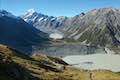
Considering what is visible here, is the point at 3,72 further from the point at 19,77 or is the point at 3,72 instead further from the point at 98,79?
the point at 98,79

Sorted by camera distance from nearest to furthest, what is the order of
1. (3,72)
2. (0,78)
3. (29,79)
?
(0,78) < (3,72) < (29,79)

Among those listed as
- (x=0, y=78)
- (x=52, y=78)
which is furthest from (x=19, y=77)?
(x=52, y=78)

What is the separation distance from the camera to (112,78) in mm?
126750

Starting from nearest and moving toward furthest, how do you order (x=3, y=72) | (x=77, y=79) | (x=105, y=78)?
(x=3, y=72) < (x=77, y=79) < (x=105, y=78)

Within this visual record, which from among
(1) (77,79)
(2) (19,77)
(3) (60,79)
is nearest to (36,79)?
(2) (19,77)

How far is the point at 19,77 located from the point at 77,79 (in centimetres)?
4895

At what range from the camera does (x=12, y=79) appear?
6681 cm

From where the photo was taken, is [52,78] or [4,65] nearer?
[4,65]

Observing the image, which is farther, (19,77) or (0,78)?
(19,77)

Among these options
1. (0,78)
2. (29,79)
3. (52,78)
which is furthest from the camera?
(52,78)

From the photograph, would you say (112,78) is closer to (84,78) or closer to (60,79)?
(84,78)

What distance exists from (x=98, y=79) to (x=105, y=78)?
874 cm

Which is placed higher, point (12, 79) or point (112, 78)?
point (112, 78)

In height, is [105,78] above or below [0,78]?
above
